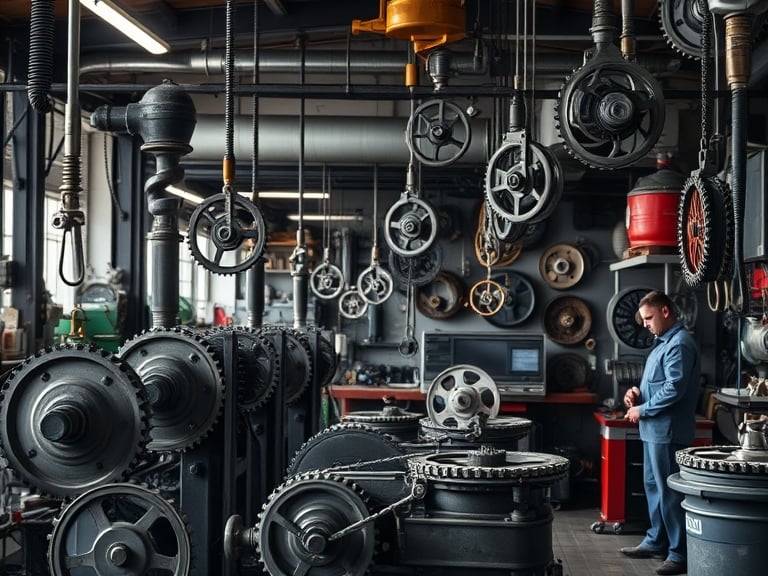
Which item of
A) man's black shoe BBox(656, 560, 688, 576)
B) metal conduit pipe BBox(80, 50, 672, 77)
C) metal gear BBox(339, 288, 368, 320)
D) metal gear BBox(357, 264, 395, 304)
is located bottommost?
man's black shoe BBox(656, 560, 688, 576)

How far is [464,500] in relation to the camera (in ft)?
10.5

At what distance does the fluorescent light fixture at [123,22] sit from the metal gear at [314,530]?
2.47 metres

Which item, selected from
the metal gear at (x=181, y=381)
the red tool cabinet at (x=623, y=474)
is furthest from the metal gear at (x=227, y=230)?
the red tool cabinet at (x=623, y=474)

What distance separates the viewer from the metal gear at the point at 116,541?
9.65 feet

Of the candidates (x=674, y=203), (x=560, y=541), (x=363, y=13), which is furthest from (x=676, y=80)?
(x=560, y=541)

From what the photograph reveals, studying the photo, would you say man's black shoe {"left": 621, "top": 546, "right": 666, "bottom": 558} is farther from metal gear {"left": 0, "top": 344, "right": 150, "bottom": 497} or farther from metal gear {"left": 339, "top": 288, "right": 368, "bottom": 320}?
metal gear {"left": 339, "top": 288, "right": 368, "bottom": 320}

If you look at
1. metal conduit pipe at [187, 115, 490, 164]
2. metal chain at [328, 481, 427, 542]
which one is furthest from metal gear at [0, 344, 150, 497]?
metal conduit pipe at [187, 115, 490, 164]

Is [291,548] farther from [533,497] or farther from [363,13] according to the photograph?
[363,13]

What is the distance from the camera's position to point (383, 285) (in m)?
8.44

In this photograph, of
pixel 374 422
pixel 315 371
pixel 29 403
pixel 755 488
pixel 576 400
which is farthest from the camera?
pixel 576 400

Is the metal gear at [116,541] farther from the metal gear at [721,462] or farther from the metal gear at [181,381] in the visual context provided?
the metal gear at [721,462]

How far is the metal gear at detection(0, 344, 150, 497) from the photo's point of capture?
112 inches

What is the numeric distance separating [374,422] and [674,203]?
2427 mm

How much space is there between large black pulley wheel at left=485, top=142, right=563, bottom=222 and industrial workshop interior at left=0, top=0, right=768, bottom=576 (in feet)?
0.04
